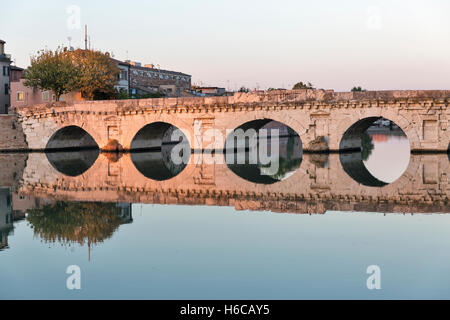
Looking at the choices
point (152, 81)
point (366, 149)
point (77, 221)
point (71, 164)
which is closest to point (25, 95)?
point (152, 81)

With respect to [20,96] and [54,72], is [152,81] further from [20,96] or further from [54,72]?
[54,72]

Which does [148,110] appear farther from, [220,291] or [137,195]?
[220,291]

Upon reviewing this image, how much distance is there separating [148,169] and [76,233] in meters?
18.4

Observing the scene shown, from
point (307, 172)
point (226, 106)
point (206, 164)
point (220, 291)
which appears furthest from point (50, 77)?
point (220, 291)

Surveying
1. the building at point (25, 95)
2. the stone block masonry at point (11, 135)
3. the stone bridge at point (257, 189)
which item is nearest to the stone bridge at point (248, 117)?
the stone block masonry at point (11, 135)

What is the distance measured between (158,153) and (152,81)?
119 ft

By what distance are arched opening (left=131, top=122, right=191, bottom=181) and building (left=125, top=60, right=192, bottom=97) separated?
32.2ft

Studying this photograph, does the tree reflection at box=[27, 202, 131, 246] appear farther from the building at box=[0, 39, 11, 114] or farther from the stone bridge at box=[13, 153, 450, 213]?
the building at box=[0, 39, 11, 114]

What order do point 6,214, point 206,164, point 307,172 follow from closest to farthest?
1. point 6,214
2. point 307,172
3. point 206,164

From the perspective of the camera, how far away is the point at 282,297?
9.77 m

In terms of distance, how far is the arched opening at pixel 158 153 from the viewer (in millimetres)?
32875

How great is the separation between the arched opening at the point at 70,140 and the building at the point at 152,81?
15976 mm

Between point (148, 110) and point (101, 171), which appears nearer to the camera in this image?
point (101, 171)

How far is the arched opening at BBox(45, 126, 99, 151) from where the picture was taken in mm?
50875
